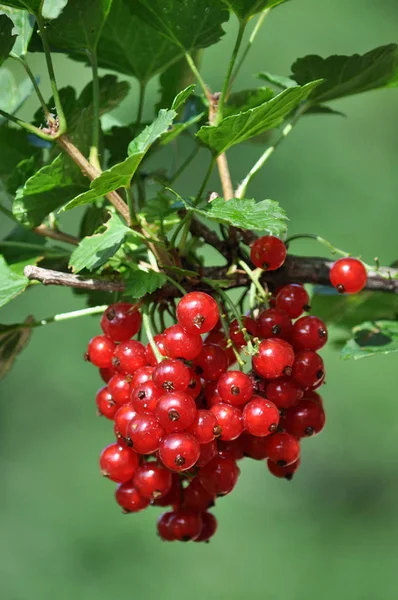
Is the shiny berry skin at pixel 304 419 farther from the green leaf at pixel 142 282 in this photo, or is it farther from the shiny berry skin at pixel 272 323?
the green leaf at pixel 142 282

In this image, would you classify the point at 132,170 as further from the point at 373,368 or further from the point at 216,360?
the point at 373,368

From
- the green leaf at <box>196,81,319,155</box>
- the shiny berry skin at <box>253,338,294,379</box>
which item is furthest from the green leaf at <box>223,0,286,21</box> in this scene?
the shiny berry skin at <box>253,338,294,379</box>

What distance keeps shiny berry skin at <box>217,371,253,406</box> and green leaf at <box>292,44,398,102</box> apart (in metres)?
0.36

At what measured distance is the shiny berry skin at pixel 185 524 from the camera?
2.72 feet

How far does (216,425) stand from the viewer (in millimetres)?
729

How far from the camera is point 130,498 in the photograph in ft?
2.68

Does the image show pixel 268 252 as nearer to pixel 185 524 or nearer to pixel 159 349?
pixel 159 349

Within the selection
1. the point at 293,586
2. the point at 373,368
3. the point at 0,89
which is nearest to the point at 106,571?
the point at 293,586

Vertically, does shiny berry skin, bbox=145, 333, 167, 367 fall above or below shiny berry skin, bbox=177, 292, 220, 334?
below

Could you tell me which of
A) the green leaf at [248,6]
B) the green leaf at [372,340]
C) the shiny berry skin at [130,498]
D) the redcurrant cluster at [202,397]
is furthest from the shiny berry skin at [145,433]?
the green leaf at [248,6]

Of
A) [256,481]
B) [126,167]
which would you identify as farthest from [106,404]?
[256,481]

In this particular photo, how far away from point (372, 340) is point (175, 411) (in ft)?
1.09

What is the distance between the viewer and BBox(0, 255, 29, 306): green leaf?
31.2 inches

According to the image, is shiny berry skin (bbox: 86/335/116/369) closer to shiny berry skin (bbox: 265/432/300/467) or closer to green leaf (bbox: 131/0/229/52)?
shiny berry skin (bbox: 265/432/300/467)
